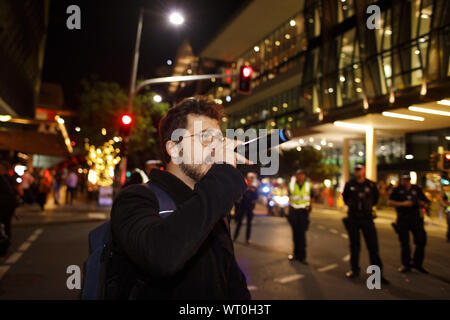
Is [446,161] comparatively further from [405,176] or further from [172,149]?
[172,149]

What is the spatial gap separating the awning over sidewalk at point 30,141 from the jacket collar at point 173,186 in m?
13.1

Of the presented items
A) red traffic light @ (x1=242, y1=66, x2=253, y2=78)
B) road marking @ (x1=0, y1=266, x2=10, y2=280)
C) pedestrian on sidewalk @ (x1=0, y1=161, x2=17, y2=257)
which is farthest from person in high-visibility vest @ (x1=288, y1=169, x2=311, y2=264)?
pedestrian on sidewalk @ (x1=0, y1=161, x2=17, y2=257)

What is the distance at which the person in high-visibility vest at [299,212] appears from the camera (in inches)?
302

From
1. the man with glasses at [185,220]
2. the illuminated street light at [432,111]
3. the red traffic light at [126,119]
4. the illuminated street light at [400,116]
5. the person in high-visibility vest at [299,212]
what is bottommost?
the person in high-visibility vest at [299,212]

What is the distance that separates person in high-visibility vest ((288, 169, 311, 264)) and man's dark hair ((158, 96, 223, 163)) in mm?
6172

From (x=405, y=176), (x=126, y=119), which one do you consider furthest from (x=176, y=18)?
(x=405, y=176)

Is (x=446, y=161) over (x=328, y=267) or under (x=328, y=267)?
over

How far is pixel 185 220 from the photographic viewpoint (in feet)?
4.09

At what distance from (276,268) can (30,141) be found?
38.5ft

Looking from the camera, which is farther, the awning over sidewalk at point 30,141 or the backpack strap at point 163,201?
the awning over sidewalk at point 30,141

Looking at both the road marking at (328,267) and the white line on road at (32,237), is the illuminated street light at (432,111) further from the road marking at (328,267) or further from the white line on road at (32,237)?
the white line on road at (32,237)

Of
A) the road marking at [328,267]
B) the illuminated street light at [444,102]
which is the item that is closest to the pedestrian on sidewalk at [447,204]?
the illuminated street light at [444,102]

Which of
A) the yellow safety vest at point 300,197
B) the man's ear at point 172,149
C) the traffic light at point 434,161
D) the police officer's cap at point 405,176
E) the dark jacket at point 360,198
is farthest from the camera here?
the yellow safety vest at point 300,197

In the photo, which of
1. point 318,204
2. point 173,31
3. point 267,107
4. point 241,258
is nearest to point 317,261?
point 241,258
